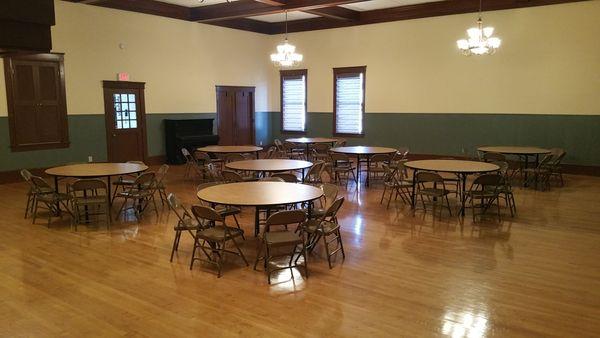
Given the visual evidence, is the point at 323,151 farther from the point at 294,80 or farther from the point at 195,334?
the point at 195,334

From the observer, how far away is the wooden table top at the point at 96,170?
20.6 ft

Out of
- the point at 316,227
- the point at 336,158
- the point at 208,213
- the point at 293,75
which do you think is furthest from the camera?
the point at 293,75

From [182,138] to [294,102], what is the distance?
4.38 m

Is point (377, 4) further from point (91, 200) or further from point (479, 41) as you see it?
point (91, 200)

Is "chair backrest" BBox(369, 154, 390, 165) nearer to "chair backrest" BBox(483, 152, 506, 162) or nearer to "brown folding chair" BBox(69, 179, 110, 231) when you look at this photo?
"chair backrest" BBox(483, 152, 506, 162)

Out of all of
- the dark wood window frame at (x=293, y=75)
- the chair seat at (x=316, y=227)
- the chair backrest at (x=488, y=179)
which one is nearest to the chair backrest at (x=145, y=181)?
the chair seat at (x=316, y=227)

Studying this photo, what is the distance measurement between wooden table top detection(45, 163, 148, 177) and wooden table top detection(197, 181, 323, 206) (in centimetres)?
204

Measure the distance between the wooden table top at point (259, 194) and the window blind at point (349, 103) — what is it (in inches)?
328

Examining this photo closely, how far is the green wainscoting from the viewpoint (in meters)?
10.2

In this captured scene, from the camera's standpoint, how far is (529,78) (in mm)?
10555

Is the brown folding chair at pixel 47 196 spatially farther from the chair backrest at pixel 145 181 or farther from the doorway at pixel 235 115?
the doorway at pixel 235 115

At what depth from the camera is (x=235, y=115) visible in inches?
556

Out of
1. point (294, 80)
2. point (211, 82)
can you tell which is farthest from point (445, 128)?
point (211, 82)

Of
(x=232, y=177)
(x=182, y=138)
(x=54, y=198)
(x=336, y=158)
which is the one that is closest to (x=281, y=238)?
(x=232, y=177)
